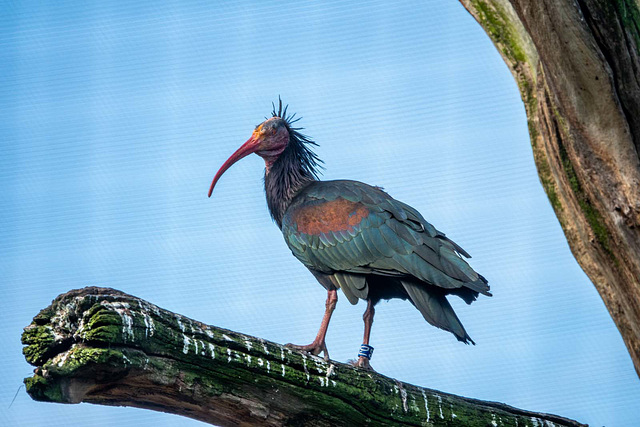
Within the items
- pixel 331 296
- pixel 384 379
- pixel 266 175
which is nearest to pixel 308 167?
pixel 266 175

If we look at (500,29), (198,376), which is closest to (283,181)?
(500,29)

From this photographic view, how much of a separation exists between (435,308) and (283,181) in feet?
7.48

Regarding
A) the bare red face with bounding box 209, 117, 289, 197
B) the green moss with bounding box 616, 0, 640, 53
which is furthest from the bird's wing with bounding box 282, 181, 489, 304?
the green moss with bounding box 616, 0, 640, 53

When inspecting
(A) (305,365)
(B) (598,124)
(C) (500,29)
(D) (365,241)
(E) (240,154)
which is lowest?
(A) (305,365)

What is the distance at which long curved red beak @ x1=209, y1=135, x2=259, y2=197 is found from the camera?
8055 mm

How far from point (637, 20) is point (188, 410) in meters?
3.21

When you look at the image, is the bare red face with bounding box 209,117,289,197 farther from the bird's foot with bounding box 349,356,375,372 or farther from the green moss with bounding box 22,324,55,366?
the green moss with bounding box 22,324,55,366

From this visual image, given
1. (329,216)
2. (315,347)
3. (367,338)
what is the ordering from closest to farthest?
1. (315,347)
2. (367,338)
3. (329,216)

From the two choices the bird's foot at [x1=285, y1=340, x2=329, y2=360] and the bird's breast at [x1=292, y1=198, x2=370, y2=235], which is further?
the bird's breast at [x1=292, y1=198, x2=370, y2=235]

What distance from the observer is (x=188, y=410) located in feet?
14.3

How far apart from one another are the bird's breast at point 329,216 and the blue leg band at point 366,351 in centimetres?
101

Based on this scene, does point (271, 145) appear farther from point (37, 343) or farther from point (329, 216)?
point (37, 343)

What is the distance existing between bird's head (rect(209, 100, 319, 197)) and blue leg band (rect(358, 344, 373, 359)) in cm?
225

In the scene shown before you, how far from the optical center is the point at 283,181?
788cm
